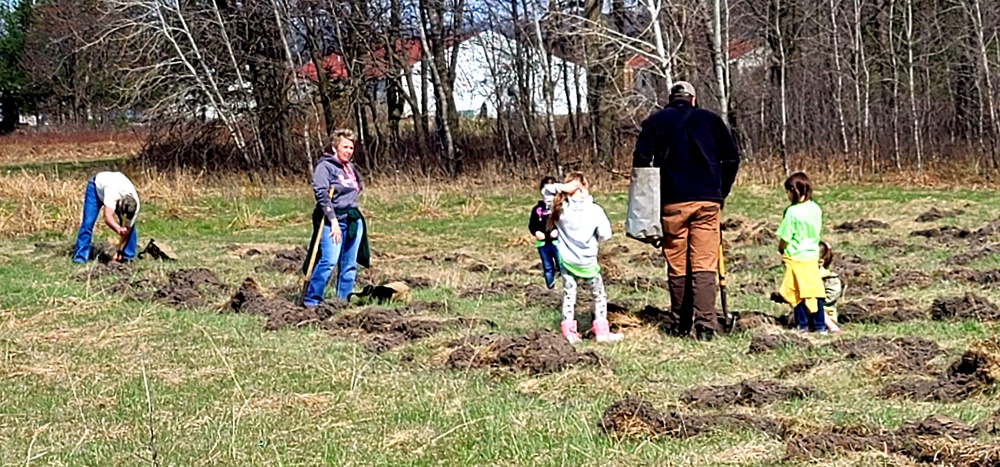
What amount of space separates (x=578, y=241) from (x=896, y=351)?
→ 255cm

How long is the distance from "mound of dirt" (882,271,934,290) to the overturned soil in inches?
243

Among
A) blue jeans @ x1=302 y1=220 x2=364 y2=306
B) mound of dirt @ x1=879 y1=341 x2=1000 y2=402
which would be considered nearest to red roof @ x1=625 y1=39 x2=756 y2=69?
blue jeans @ x1=302 y1=220 x2=364 y2=306

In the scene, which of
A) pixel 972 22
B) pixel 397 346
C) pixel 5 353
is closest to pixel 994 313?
pixel 397 346

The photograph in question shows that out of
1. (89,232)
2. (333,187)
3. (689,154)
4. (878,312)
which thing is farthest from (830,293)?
(89,232)

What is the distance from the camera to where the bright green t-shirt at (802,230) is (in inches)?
375

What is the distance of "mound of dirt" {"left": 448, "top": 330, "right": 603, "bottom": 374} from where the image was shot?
7.80m

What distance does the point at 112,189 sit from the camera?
48.8 feet

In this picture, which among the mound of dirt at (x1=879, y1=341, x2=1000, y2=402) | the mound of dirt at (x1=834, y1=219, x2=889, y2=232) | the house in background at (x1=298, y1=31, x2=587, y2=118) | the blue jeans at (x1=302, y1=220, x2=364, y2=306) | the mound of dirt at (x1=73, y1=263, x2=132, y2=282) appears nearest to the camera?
the mound of dirt at (x1=879, y1=341, x2=1000, y2=402)

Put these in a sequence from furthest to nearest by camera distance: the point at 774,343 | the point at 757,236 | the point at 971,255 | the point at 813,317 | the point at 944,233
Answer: the point at 757,236
the point at 944,233
the point at 971,255
the point at 813,317
the point at 774,343

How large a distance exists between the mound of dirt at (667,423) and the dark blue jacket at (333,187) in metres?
5.14

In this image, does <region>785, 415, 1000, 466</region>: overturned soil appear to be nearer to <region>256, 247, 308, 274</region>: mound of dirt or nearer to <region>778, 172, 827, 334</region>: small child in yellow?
<region>778, 172, 827, 334</region>: small child in yellow

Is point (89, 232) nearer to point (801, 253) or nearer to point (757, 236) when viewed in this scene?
point (757, 236)

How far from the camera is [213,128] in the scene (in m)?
33.1

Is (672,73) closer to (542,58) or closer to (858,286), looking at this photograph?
(542,58)
